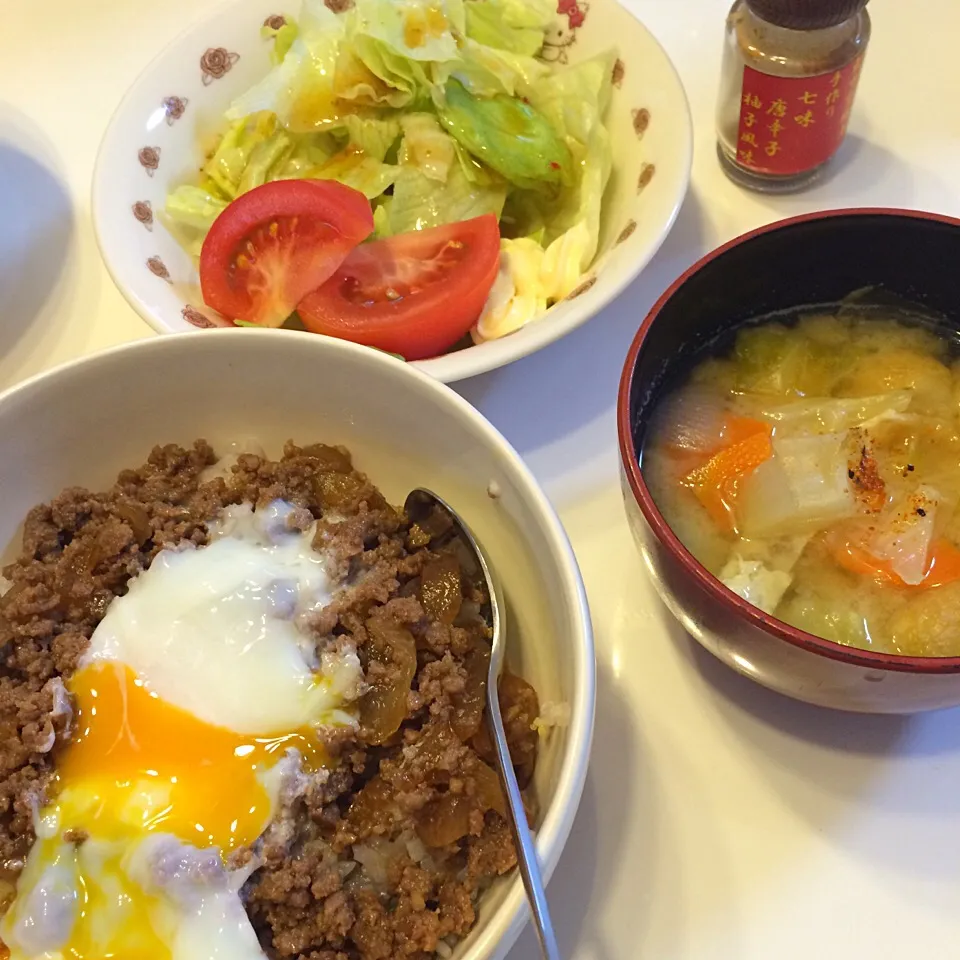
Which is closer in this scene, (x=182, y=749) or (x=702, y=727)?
(x=182, y=749)

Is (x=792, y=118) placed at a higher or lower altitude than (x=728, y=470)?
higher

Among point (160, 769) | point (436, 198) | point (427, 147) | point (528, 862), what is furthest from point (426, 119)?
point (528, 862)

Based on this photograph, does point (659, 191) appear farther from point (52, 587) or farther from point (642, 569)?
point (52, 587)

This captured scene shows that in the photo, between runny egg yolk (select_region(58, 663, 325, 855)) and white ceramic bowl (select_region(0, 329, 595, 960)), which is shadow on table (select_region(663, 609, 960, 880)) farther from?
runny egg yolk (select_region(58, 663, 325, 855))

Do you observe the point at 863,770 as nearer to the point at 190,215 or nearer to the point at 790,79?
the point at 790,79

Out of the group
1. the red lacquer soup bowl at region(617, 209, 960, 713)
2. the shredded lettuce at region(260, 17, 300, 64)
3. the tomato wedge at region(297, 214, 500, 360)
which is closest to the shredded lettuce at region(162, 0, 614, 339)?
the shredded lettuce at region(260, 17, 300, 64)

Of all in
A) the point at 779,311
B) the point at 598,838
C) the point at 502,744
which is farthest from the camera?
the point at 779,311

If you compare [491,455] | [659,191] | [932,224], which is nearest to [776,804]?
[491,455]
